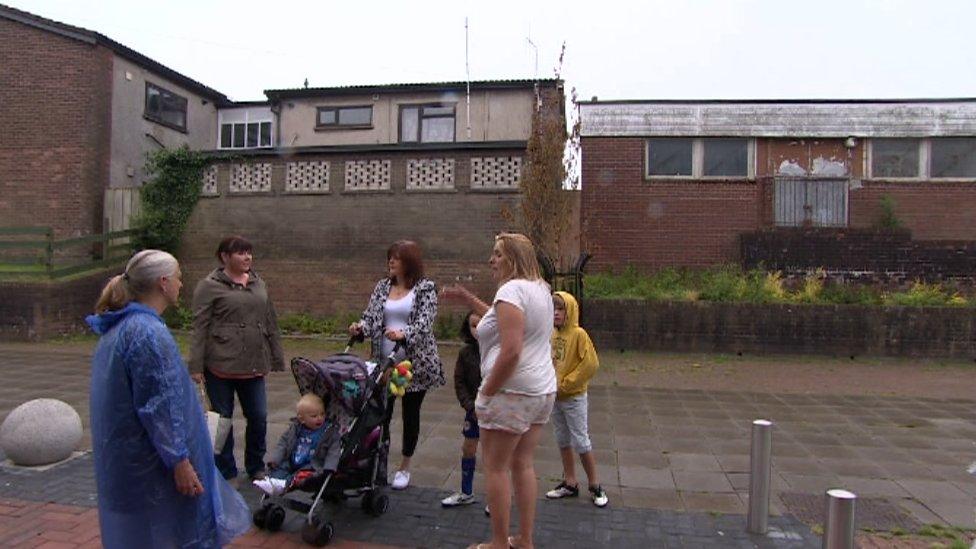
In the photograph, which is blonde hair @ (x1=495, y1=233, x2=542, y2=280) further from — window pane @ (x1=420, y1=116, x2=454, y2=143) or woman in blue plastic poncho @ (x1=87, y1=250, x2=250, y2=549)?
window pane @ (x1=420, y1=116, x2=454, y2=143)

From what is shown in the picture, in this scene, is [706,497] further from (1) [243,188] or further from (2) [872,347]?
(1) [243,188]

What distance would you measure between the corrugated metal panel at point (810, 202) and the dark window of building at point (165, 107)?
665 inches

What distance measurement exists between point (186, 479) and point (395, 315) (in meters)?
2.17

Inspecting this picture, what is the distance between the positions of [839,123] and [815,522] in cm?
1385

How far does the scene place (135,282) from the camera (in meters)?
2.89

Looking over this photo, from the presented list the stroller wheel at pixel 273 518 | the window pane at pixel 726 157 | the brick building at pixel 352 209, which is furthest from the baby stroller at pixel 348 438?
the window pane at pixel 726 157

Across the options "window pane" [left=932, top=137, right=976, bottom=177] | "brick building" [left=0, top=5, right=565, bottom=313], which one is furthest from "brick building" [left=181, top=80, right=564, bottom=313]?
"window pane" [left=932, top=137, right=976, bottom=177]

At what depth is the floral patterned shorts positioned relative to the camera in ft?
11.8

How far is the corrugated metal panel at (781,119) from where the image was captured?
51.9ft

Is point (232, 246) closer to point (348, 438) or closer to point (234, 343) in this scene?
point (234, 343)

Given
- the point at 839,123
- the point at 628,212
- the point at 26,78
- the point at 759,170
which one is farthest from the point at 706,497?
the point at 26,78

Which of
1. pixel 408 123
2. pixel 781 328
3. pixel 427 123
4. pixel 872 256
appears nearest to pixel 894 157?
pixel 872 256

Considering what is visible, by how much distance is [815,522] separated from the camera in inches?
179

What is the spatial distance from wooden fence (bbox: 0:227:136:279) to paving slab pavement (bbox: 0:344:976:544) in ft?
16.5
